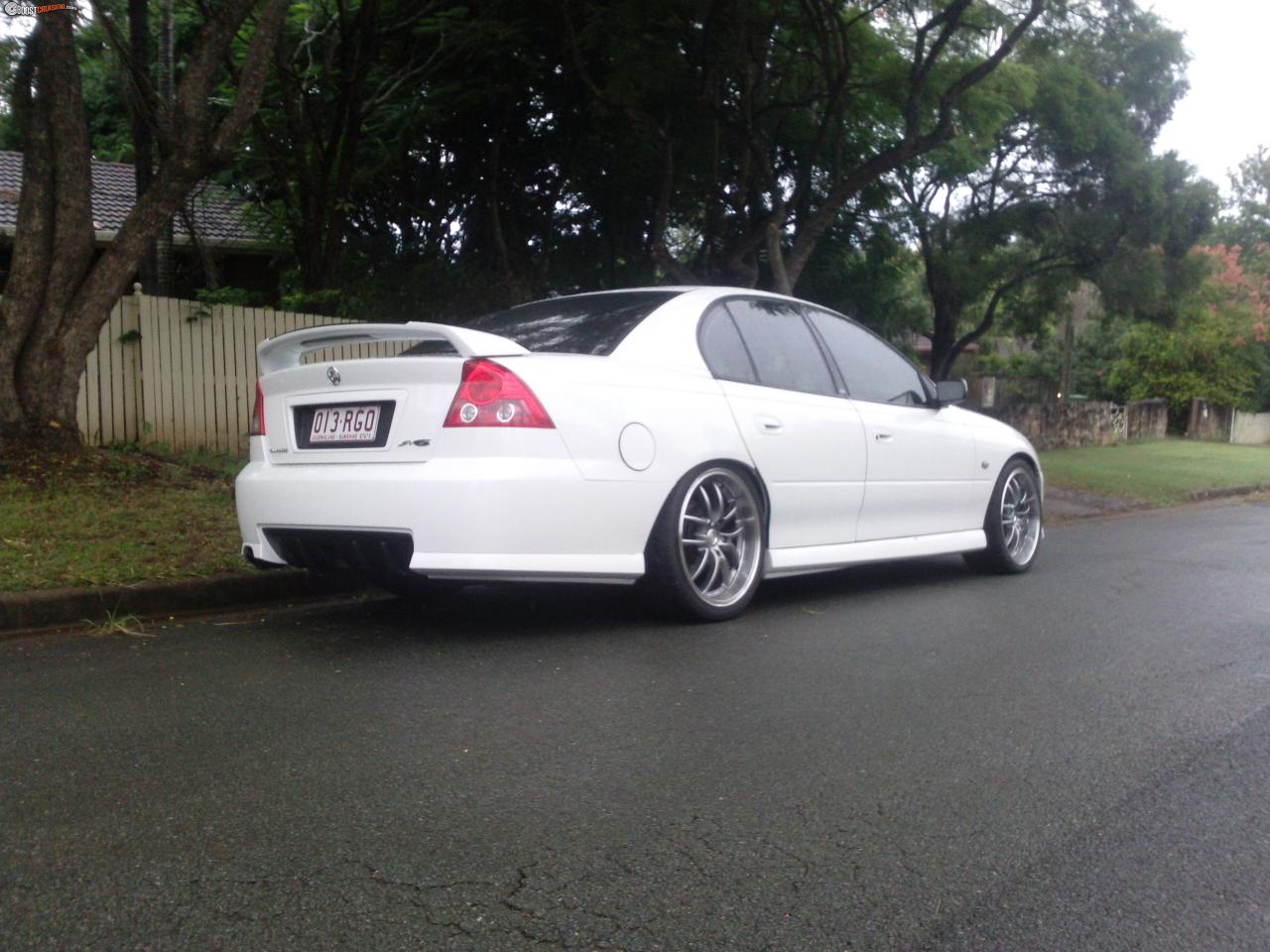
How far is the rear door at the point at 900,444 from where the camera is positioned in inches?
268

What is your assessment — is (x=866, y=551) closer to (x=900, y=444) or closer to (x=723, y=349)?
(x=900, y=444)

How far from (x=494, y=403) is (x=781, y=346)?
1.99m

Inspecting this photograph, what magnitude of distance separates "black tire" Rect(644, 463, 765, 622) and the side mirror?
1.89 metres

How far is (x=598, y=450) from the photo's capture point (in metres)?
5.22

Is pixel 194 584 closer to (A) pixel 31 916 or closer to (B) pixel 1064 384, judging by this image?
(A) pixel 31 916

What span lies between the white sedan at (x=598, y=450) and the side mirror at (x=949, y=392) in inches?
13.9

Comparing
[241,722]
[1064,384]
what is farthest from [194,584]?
[1064,384]

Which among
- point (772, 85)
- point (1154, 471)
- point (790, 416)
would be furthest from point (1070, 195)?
point (790, 416)

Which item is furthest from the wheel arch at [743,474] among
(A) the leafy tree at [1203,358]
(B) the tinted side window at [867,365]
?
(A) the leafy tree at [1203,358]

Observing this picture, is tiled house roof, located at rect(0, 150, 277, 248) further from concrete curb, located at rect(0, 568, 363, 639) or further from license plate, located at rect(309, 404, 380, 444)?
license plate, located at rect(309, 404, 380, 444)

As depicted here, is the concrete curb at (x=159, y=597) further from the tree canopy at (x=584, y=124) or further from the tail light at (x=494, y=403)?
the tree canopy at (x=584, y=124)

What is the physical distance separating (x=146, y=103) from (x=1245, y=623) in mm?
9140

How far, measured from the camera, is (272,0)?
8875mm

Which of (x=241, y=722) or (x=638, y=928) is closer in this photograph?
(x=638, y=928)
